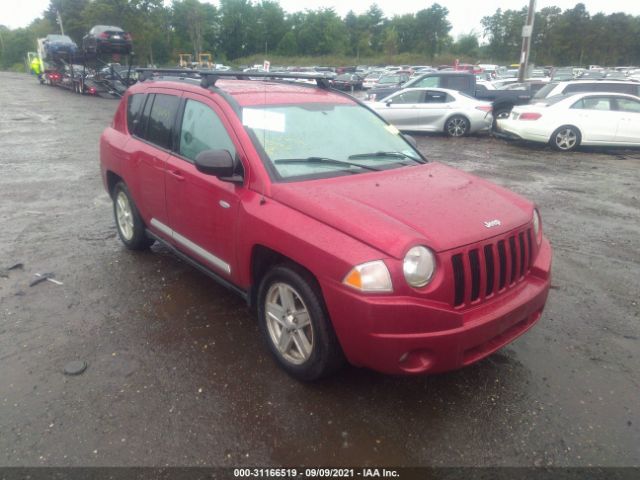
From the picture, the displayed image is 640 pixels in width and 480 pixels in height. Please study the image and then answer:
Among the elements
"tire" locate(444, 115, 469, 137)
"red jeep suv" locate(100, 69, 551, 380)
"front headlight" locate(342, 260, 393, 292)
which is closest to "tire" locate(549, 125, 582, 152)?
"tire" locate(444, 115, 469, 137)

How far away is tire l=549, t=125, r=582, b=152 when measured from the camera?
1219 centimetres

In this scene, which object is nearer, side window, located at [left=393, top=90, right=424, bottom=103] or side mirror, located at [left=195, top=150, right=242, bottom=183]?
side mirror, located at [left=195, top=150, right=242, bottom=183]

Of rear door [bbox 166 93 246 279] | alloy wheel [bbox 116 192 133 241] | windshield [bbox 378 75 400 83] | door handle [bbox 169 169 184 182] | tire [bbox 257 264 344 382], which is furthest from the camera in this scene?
windshield [bbox 378 75 400 83]

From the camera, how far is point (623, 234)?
6.11 m

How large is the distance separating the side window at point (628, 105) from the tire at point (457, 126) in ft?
12.7

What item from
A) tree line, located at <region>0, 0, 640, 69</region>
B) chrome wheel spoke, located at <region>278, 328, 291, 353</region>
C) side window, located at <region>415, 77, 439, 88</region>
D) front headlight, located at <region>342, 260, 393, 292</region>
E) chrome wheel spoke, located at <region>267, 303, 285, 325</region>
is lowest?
chrome wheel spoke, located at <region>278, 328, 291, 353</region>

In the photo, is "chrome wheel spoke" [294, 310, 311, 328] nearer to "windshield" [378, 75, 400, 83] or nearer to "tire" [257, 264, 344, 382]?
"tire" [257, 264, 344, 382]

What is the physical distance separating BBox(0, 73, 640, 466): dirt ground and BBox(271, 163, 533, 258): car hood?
1.05 meters

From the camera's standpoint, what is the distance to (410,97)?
14.7m

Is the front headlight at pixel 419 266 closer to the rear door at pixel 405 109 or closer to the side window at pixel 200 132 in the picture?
the side window at pixel 200 132

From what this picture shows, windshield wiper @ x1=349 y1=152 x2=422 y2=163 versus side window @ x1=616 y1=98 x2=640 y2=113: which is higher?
side window @ x1=616 y1=98 x2=640 y2=113

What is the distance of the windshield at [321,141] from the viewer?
3.42 metres

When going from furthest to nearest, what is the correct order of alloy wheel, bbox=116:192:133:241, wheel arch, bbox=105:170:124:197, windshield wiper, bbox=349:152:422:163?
wheel arch, bbox=105:170:124:197 < alloy wheel, bbox=116:192:133:241 < windshield wiper, bbox=349:152:422:163

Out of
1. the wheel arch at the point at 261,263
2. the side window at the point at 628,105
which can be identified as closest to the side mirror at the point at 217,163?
the wheel arch at the point at 261,263
